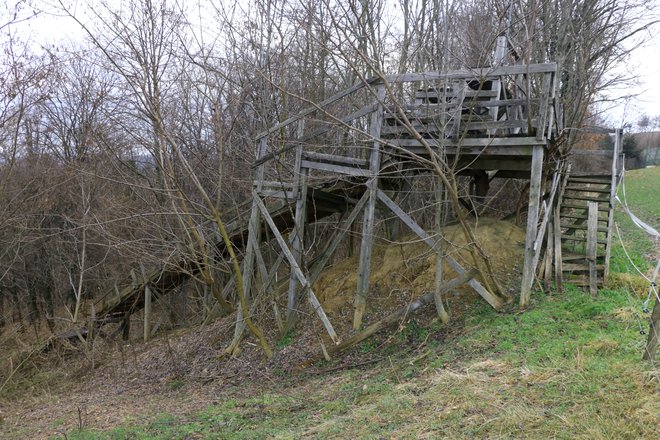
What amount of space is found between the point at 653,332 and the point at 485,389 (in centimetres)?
165

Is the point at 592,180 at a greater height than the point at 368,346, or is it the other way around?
the point at 592,180

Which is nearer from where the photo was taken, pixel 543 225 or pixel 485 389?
pixel 485 389

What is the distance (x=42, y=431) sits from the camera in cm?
780

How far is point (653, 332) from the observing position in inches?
195

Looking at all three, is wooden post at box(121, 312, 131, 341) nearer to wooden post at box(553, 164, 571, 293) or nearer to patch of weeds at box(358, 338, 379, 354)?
patch of weeds at box(358, 338, 379, 354)

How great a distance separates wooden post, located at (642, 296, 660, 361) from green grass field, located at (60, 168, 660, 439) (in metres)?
0.12

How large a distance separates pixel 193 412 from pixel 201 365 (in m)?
3.07

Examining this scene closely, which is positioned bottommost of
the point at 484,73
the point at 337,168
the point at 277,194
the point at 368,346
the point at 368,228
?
the point at 368,346

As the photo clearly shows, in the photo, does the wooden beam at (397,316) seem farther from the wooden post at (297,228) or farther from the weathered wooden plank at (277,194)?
the weathered wooden plank at (277,194)

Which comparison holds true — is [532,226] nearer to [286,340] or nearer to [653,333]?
[653,333]

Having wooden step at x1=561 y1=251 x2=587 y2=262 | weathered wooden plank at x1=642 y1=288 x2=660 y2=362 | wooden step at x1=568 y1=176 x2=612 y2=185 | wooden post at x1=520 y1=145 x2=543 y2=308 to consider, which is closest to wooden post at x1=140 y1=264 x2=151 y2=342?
wooden post at x1=520 y1=145 x2=543 y2=308

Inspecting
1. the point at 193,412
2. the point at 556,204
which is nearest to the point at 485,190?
the point at 556,204

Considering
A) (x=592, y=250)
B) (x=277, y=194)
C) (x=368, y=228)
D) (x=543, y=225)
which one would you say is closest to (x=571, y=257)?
(x=592, y=250)

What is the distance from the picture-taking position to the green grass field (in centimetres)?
466
